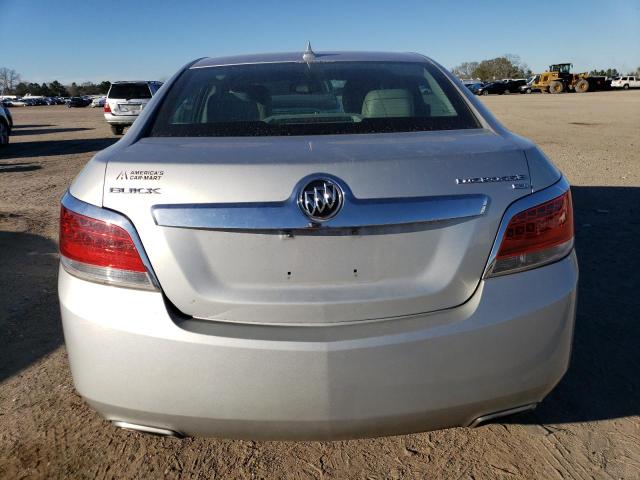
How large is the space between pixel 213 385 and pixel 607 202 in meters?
6.26

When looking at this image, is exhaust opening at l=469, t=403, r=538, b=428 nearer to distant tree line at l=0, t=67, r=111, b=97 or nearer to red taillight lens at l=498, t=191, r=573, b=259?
red taillight lens at l=498, t=191, r=573, b=259

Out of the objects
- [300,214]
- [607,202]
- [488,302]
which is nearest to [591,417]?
[488,302]

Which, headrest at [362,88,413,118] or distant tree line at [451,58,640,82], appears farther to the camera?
distant tree line at [451,58,640,82]

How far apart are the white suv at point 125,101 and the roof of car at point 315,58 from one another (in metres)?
16.9

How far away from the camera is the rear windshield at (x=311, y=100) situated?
2299 millimetres

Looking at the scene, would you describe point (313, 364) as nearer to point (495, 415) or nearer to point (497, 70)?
point (495, 415)

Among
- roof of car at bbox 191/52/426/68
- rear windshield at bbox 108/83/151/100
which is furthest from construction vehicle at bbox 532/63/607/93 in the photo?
roof of car at bbox 191/52/426/68

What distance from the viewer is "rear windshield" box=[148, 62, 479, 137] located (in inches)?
90.5

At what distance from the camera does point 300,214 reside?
1.73 m

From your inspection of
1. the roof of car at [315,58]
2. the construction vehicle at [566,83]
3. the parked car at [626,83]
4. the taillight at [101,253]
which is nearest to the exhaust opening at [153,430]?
the taillight at [101,253]

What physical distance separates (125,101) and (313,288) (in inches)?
756

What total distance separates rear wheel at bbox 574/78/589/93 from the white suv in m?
50.9

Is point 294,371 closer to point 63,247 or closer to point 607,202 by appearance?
point 63,247

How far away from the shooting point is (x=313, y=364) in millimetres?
1729
